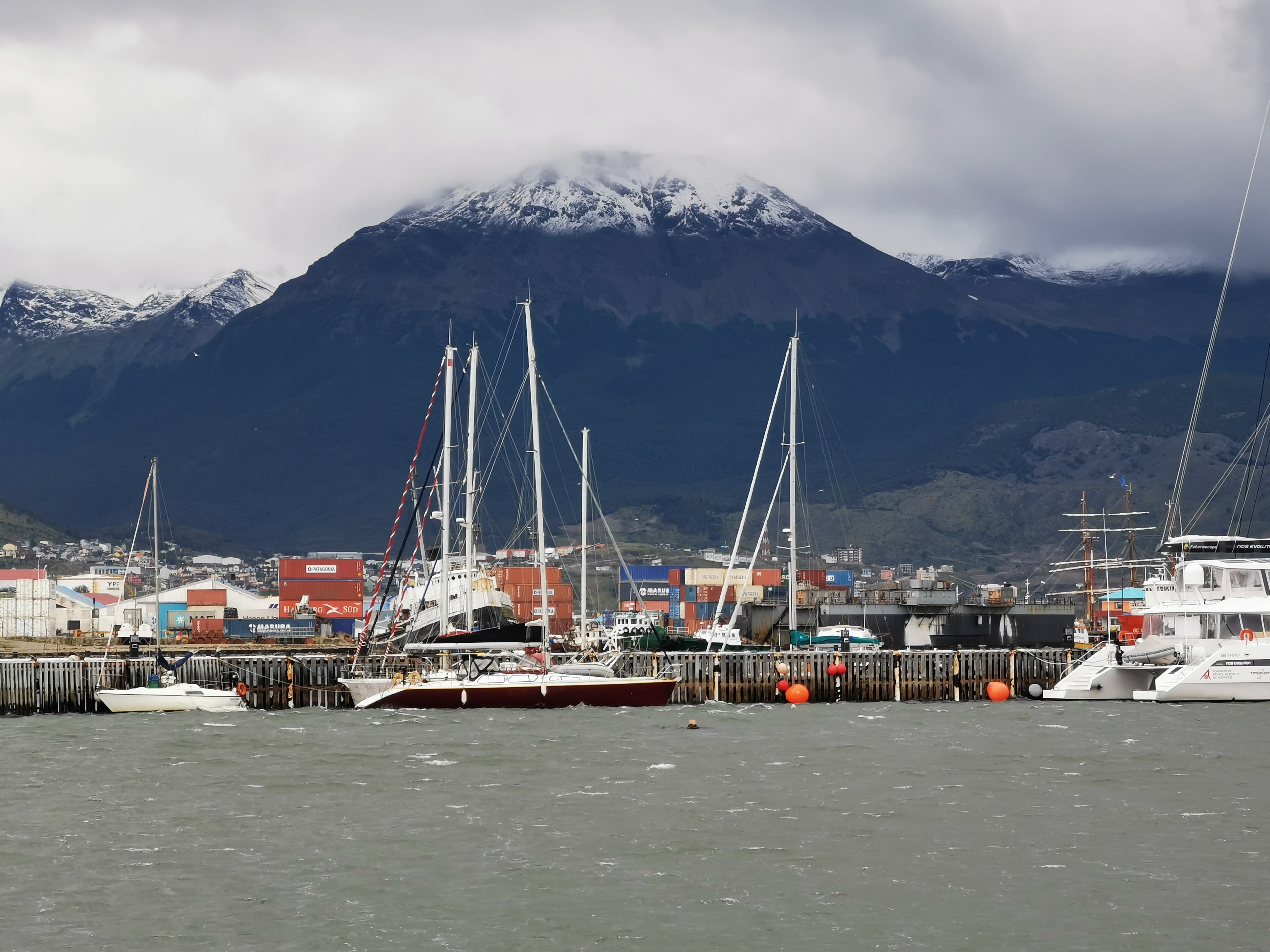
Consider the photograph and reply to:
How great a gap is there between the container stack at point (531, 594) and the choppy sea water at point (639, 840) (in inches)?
3326

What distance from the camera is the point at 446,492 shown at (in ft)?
262

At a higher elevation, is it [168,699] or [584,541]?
[584,541]

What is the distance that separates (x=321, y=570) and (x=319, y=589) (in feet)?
8.43

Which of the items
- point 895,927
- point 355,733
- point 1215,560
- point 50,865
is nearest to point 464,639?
point 355,733

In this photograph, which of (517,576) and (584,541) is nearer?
(584,541)

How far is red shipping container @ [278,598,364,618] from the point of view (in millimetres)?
172125

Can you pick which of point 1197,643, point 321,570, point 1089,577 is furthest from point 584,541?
point 321,570

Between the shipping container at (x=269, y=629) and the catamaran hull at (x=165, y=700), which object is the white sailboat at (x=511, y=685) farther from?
the shipping container at (x=269, y=629)

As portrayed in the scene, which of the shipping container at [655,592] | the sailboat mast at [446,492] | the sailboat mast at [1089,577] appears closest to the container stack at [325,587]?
the shipping container at [655,592]

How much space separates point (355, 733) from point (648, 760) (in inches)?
533

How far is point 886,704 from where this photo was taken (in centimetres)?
7119

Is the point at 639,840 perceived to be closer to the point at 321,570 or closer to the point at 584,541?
the point at 584,541

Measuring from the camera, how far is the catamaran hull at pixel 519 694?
2579 inches

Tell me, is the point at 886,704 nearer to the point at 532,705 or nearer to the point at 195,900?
the point at 532,705
